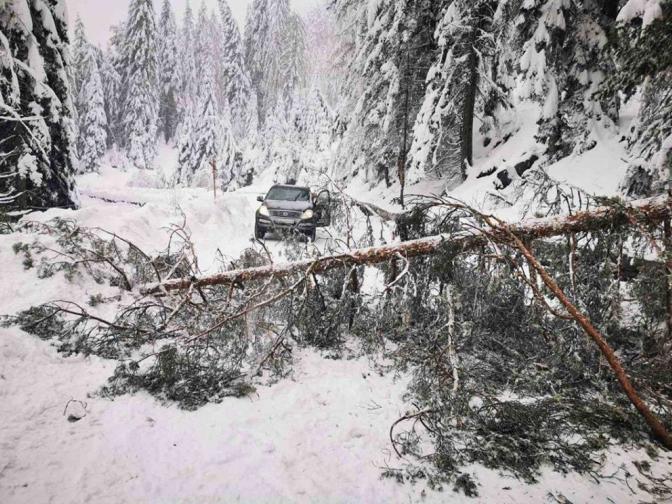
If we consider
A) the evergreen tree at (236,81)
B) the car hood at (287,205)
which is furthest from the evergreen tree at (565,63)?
the evergreen tree at (236,81)

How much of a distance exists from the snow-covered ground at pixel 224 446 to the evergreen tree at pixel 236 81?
4200 centimetres

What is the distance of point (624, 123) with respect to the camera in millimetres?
9906

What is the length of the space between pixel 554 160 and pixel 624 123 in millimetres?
1864

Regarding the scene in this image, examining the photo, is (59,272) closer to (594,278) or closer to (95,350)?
(95,350)

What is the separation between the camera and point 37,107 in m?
10.4

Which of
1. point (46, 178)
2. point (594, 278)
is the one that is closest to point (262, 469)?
point (594, 278)

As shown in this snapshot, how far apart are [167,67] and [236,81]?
1444cm

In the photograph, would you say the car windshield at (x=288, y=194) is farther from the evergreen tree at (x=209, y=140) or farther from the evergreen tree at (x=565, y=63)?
the evergreen tree at (x=209, y=140)

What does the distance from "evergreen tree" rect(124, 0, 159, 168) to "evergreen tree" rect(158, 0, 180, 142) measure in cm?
450

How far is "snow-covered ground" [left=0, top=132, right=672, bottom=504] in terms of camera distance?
2383mm

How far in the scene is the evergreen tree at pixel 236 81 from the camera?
141 feet

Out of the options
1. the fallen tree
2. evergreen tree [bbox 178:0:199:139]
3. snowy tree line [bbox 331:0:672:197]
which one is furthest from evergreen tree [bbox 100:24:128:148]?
the fallen tree

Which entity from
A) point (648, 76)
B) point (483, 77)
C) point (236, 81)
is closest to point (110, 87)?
point (236, 81)

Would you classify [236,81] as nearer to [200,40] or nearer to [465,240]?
[200,40]
